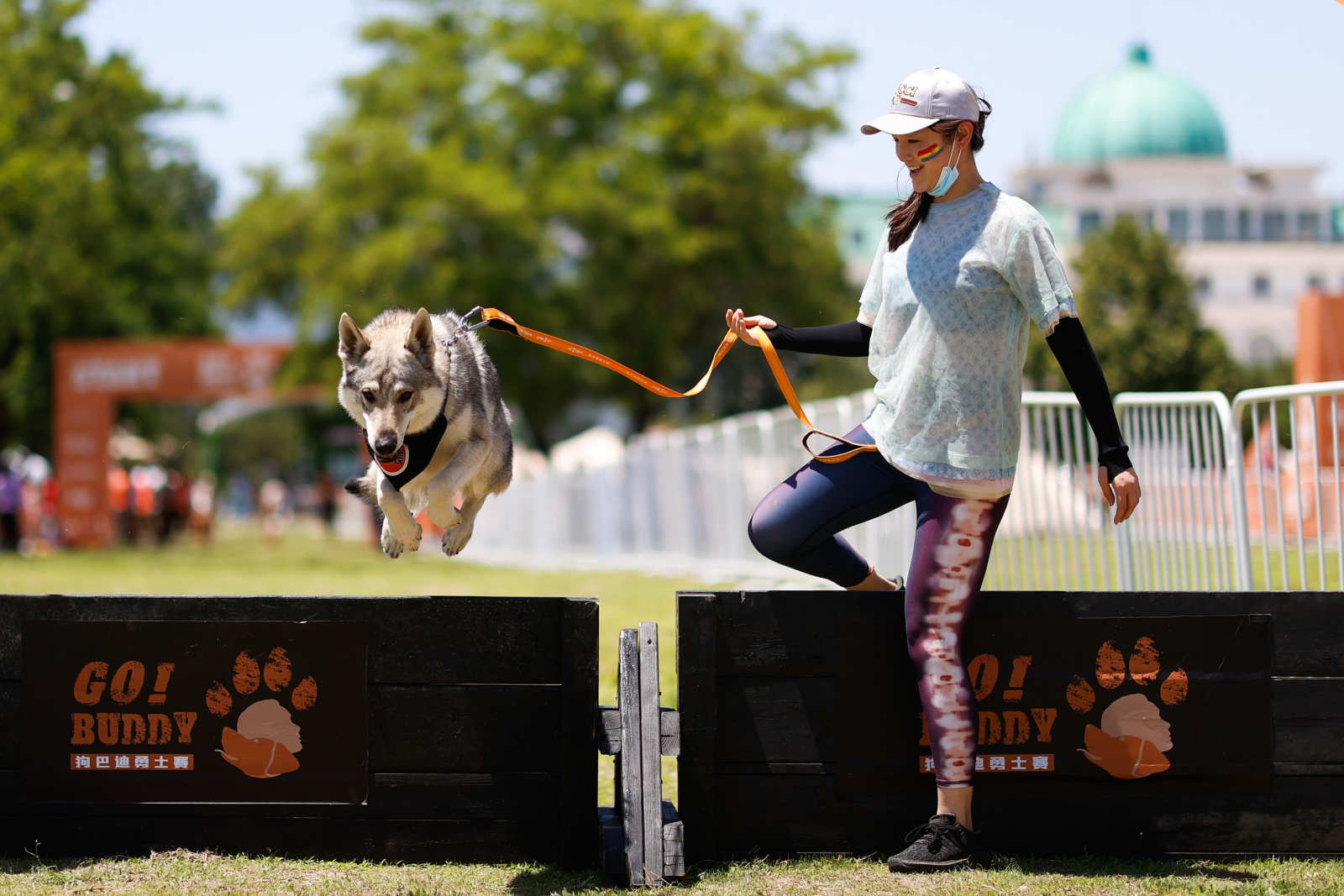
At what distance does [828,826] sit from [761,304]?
3789 centimetres

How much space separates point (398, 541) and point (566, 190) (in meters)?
33.6

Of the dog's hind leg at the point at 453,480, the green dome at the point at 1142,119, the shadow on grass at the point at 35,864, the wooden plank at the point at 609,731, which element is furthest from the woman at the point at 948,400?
the green dome at the point at 1142,119

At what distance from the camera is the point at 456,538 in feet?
16.9

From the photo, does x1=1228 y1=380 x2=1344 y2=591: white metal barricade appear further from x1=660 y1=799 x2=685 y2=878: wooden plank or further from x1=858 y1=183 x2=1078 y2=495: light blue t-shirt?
x1=660 y1=799 x2=685 y2=878: wooden plank

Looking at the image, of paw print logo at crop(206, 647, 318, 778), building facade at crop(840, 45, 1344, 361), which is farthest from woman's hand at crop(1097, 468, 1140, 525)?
building facade at crop(840, 45, 1344, 361)

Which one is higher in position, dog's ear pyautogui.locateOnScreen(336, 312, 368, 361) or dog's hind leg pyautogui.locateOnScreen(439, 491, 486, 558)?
dog's ear pyautogui.locateOnScreen(336, 312, 368, 361)

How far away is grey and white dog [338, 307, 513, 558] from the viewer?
191 inches

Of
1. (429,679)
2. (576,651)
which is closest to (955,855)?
(576,651)

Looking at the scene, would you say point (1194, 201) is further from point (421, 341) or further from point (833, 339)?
point (421, 341)

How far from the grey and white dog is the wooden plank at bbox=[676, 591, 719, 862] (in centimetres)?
91

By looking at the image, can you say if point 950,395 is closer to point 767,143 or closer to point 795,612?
point 795,612

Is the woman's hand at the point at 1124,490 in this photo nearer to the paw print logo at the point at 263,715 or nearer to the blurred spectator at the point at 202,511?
the paw print logo at the point at 263,715

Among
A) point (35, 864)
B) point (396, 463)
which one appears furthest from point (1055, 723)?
point (35, 864)

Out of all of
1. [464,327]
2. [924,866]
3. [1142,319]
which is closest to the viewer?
[924,866]
